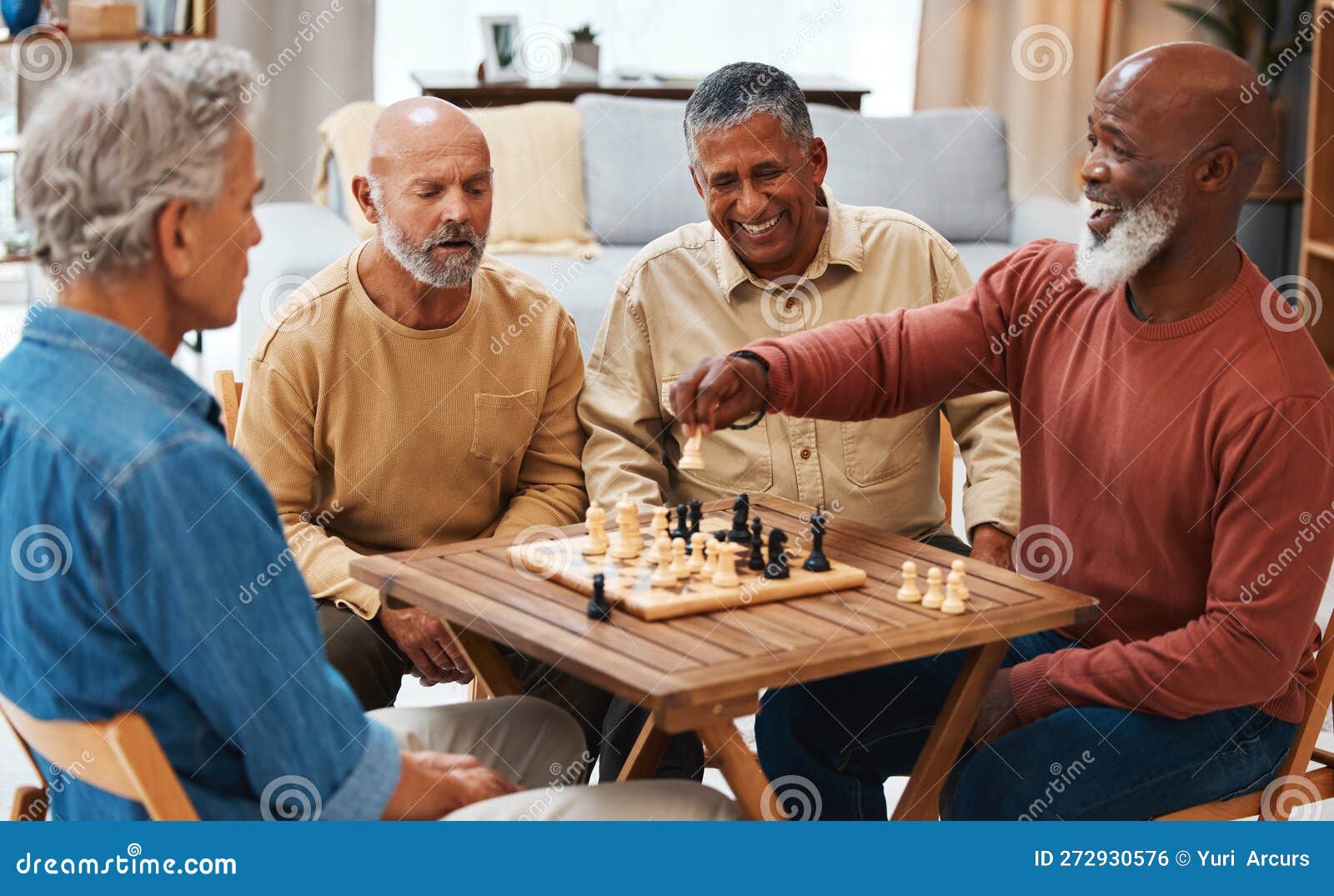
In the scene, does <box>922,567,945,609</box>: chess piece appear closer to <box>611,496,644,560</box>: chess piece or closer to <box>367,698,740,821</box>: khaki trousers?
<box>611,496,644,560</box>: chess piece

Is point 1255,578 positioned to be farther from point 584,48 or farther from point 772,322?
point 584,48

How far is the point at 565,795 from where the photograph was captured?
1.76 m

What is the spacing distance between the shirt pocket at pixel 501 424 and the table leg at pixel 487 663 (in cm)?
41

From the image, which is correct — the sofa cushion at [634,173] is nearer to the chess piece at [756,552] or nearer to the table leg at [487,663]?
the table leg at [487,663]

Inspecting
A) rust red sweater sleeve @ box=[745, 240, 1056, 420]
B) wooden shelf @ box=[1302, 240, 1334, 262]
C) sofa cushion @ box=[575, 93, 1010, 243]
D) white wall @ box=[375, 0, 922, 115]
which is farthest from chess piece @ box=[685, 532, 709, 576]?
white wall @ box=[375, 0, 922, 115]

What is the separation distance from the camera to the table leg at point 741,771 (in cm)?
183

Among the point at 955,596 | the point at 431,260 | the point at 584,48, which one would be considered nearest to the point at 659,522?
the point at 955,596

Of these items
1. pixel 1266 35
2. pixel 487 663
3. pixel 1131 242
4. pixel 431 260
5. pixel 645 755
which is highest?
pixel 1266 35

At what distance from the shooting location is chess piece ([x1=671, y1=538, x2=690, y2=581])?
1.94m

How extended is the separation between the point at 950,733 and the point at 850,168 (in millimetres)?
3593

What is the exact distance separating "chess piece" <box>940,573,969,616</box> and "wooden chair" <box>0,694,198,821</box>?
2.89 ft

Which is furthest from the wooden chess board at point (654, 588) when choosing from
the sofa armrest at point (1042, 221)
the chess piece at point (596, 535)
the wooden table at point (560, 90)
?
the wooden table at point (560, 90)

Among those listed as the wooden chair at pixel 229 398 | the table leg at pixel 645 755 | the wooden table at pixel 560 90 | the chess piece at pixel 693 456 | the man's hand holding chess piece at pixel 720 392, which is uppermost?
the wooden table at pixel 560 90

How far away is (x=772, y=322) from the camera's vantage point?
8.89ft
